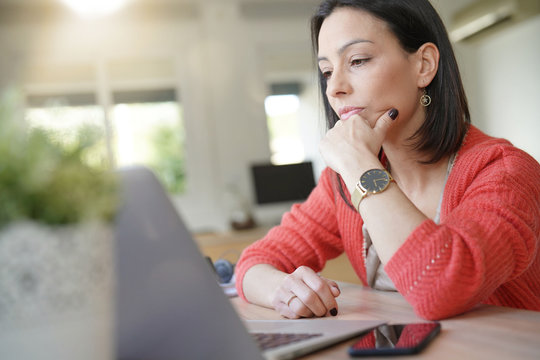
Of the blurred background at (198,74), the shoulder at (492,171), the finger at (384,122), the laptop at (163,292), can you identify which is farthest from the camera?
the blurred background at (198,74)

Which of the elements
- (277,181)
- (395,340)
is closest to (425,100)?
(395,340)

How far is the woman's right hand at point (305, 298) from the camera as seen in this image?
2.84 feet

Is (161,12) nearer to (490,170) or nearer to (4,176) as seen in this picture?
(490,170)

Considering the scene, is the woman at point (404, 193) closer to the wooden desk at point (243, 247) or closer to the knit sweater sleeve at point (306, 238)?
the knit sweater sleeve at point (306, 238)

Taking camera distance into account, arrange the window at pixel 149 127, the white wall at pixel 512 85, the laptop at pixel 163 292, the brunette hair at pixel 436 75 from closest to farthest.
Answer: the laptop at pixel 163 292
the brunette hair at pixel 436 75
the window at pixel 149 127
the white wall at pixel 512 85

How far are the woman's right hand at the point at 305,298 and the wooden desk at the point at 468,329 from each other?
25 millimetres

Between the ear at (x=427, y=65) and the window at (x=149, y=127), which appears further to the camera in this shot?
the window at (x=149, y=127)

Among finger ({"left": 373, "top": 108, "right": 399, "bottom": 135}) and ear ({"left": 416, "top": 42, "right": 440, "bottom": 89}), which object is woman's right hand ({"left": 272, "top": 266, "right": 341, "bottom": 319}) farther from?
ear ({"left": 416, "top": 42, "right": 440, "bottom": 89})

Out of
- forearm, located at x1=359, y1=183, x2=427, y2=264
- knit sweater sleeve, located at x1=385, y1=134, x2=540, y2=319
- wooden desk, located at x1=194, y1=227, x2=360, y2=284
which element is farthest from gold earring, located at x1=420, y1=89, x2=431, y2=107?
wooden desk, located at x1=194, y1=227, x2=360, y2=284

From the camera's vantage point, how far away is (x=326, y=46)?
1.22m

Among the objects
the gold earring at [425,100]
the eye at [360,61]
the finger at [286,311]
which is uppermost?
the eye at [360,61]

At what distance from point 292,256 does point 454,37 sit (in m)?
3.47

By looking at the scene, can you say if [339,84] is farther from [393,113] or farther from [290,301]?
[290,301]

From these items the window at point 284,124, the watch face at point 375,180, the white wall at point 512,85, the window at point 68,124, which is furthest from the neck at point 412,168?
the white wall at point 512,85
